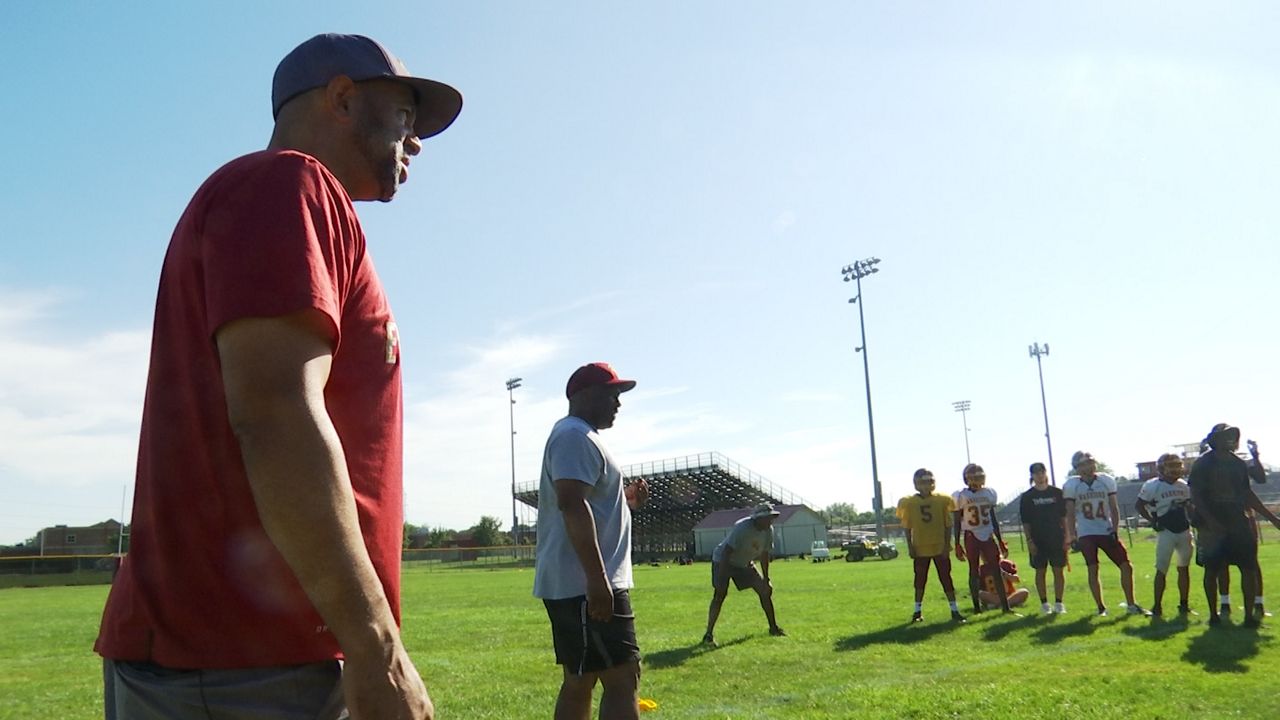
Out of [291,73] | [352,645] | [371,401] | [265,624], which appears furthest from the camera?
[291,73]

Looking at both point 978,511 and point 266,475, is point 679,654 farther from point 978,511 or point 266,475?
point 266,475

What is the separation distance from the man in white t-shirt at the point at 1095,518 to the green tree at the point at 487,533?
86607 millimetres

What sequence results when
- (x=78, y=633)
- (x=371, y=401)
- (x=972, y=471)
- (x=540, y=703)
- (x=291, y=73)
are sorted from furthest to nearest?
(x=78, y=633) < (x=972, y=471) < (x=540, y=703) < (x=291, y=73) < (x=371, y=401)

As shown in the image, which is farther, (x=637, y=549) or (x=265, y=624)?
(x=637, y=549)

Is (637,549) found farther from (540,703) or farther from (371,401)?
(371,401)

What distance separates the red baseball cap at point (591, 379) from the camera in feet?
16.4

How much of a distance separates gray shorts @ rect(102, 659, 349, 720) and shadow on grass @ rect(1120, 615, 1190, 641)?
9.69 meters

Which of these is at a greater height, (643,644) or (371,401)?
(371,401)

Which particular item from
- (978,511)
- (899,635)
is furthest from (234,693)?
(978,511)

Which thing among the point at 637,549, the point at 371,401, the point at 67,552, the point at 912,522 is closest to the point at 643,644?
the point at 912,522

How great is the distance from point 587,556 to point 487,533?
94.9 metres

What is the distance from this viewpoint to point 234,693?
1.62 metres

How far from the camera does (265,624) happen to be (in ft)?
5.36

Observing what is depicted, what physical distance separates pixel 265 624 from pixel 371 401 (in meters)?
0.46
